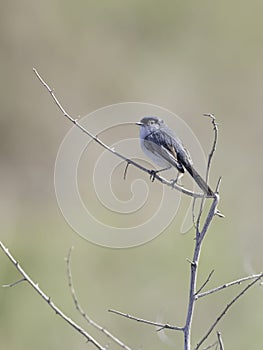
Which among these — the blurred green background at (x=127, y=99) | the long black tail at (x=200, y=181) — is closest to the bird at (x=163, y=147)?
the long black tail at (x=200, y=181)

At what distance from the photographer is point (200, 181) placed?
8.25 feet

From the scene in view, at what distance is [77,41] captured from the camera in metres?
9.25

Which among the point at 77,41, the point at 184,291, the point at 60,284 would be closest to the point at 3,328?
the point at 60,284

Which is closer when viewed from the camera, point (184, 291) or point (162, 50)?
point (184, 291)

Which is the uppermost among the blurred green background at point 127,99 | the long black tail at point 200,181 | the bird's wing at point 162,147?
the blurred green background at point 127,99

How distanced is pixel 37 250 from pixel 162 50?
346 cm

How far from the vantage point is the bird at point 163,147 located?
108 inches

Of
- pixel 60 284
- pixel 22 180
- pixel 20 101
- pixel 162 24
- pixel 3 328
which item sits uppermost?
pixel 162 24

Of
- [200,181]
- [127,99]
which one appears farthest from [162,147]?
[127,99]

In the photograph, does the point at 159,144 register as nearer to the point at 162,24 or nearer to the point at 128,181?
the point at 128,181

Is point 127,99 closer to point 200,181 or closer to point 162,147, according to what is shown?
point 162,147

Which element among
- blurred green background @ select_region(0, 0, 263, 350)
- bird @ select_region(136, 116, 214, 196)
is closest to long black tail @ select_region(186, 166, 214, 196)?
bird @ select_region(136, 116, 214, 196)

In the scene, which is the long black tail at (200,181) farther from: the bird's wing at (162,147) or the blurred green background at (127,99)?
the blurred green background at (127,99)

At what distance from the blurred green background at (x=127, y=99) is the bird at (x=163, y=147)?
3.80 meters
